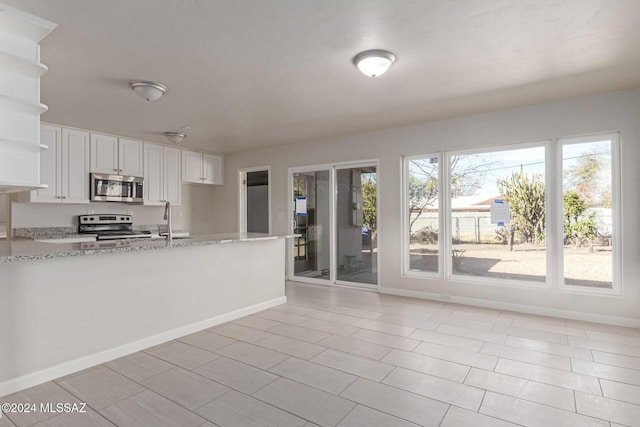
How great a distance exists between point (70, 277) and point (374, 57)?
2785 millimetres

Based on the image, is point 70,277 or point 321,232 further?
point 321,232

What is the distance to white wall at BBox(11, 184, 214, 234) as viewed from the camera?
15.8 feet

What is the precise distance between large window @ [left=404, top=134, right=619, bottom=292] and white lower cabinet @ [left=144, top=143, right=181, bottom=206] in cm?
388

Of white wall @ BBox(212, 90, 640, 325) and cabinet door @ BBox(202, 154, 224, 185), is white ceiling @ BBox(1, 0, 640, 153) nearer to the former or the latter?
white wall @ BBox(212, 90, 640, 325)

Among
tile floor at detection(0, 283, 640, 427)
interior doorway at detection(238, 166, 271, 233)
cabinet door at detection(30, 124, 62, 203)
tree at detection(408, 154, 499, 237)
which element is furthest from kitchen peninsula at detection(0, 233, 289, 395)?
interior doorway at detection(238, 166, 271, 233)

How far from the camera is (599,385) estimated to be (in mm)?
2367

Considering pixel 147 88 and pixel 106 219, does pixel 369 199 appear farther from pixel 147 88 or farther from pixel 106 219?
pixel 106 219

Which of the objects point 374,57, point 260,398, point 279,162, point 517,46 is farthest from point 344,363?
point 279,162

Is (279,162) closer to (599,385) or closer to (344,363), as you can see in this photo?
(344,363)

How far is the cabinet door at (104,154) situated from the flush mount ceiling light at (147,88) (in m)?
2.31

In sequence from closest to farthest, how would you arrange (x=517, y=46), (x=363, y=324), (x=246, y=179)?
(x=517, y=46)
(x=363, y=324)
(x=246, y=179)

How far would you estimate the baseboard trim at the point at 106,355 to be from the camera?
2338mm

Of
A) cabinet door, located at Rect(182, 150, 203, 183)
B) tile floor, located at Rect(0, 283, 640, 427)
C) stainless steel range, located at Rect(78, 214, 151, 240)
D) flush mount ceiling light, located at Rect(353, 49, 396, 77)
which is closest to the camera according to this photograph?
tile floor, located at Rect(0, 283, 640, 427)

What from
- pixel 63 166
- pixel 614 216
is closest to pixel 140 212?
pixel 63 166
